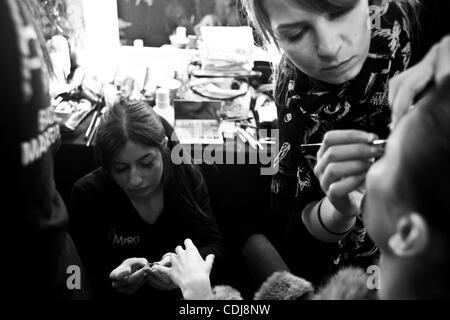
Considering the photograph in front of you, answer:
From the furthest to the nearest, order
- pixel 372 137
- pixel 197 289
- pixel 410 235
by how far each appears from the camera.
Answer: pixel 197 289
pixel 372 137
pixel 410 235

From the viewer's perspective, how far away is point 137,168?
2.73 feet

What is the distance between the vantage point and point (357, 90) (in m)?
0.79

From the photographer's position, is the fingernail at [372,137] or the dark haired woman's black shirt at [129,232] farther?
the dark haired woman's black shirt at [129,232]

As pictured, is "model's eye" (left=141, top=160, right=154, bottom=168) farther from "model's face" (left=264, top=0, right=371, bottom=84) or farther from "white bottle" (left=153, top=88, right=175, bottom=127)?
"model's face" (left=264, top=0, right=371, bottom=84)

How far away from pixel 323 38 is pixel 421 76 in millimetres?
173

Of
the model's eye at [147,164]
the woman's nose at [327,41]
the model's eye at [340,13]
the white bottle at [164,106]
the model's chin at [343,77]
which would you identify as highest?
the model's eye at [340,13]

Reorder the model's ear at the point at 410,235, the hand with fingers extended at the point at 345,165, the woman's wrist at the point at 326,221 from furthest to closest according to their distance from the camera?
the woman's wrist at the point at 326,221 → the hand with fingers extended at the point at 345,165 → the model's ear at the point at 410,235

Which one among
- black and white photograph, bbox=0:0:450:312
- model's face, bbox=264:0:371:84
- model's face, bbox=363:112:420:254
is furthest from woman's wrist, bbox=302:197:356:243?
model's face, bbox=264:0:371:84

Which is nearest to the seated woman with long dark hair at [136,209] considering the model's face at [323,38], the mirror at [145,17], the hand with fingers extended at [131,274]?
the hand with fingers extended at [131,274]

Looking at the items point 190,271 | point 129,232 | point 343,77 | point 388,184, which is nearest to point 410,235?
point 388,184

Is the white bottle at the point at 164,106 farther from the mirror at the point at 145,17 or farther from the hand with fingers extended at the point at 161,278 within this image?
the hand with fingers extended at the point at 161,278

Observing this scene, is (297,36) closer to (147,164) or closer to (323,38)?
(323,38)

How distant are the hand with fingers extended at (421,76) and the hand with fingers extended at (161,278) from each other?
510 millimetres

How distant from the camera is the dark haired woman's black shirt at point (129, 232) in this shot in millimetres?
853
